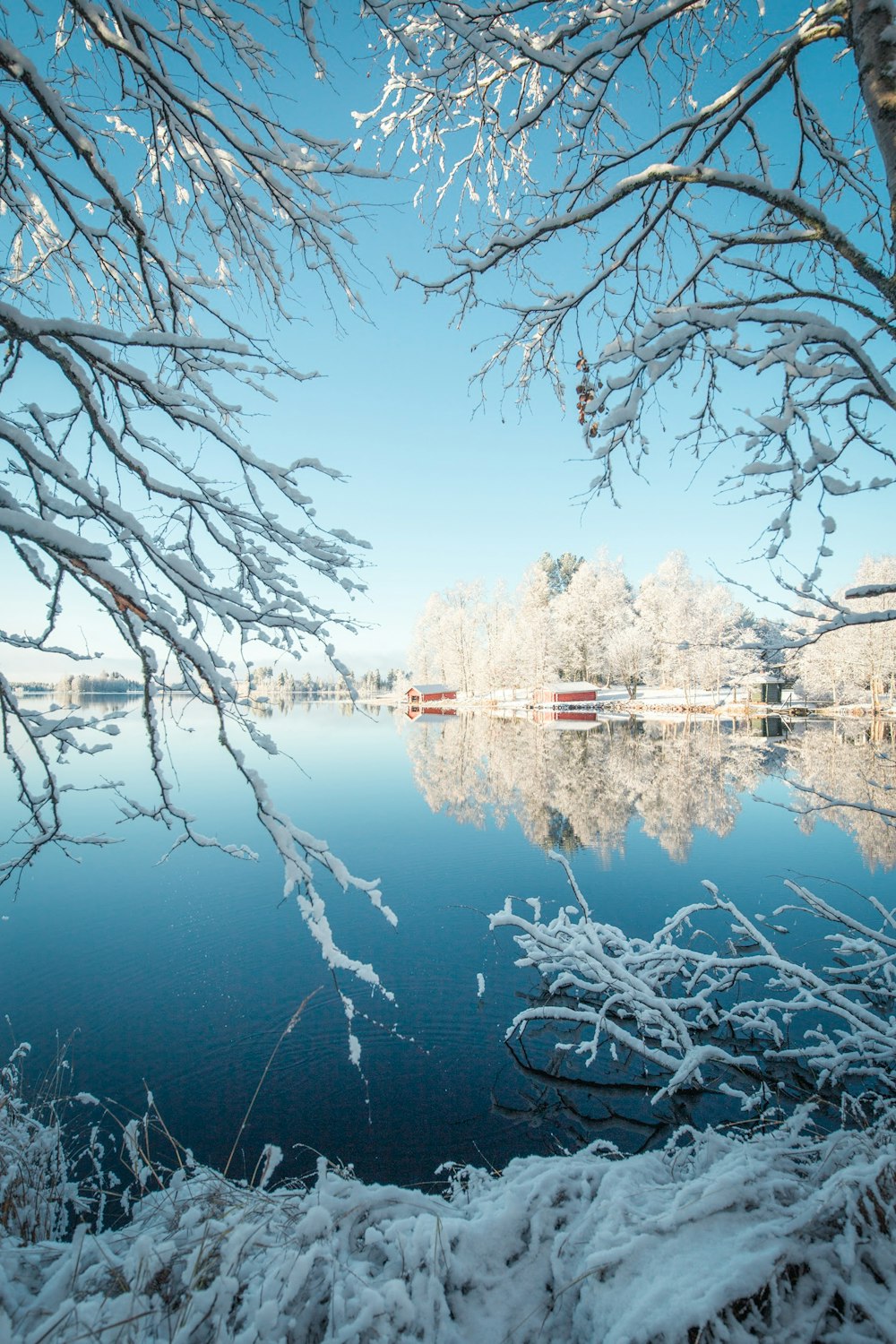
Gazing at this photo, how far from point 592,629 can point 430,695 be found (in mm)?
21233

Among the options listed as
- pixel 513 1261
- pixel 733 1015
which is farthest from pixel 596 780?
pixel 513 1261

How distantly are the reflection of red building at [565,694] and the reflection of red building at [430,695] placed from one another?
17.0 meters

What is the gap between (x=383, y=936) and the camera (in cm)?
773

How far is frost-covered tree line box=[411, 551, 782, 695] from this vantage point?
46094mm

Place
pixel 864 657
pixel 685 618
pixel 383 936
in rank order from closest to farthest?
pixel 383 936
pixel 864 657
pixel 685 618

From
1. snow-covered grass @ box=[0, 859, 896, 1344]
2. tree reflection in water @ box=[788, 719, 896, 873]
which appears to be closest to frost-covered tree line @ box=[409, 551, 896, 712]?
tree reflection in water @ box=[788, 719, 896, 873]

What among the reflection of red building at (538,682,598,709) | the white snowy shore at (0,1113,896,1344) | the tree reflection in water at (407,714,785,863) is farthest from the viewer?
the reflection of red building at (538,682,598,709)

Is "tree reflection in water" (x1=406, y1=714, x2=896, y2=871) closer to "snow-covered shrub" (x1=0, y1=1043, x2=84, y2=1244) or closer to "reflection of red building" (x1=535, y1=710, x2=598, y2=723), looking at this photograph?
"snow-covered shrub" (x1=0, y1=1043, x2=84, y2=1244)

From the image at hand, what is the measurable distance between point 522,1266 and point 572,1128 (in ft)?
10.3

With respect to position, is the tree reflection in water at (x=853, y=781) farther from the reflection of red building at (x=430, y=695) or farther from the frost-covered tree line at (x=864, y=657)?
the reflection of red building at (x=430, y=695)

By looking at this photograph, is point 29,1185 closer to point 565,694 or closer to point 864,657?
point 864,657

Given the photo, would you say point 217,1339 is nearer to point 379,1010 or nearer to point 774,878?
point 379,1010

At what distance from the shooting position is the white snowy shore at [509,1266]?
131cm

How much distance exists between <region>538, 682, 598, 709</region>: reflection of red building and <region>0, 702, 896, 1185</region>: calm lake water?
29771mm
